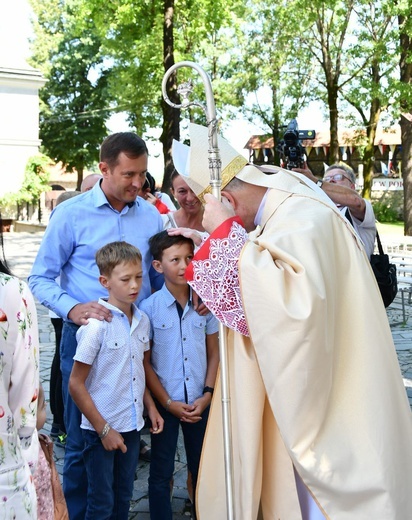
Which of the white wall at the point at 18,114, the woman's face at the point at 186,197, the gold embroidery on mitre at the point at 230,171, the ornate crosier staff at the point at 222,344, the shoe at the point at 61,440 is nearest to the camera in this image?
the ornate crosier staff at the point at 222,344

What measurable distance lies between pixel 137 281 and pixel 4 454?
1.61 m

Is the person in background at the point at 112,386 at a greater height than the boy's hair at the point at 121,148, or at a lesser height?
lesser

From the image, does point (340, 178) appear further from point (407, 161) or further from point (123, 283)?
point (407, 161)

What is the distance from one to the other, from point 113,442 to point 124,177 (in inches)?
51.3

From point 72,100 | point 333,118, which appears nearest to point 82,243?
point 333,118

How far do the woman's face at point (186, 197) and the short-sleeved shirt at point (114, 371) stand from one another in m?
1.12

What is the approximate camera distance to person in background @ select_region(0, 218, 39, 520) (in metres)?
1.95

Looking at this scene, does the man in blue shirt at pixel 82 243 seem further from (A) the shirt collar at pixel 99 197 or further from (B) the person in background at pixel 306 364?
(B) the person in background at pixel 306 364

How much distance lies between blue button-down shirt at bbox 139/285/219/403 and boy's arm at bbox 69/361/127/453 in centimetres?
45

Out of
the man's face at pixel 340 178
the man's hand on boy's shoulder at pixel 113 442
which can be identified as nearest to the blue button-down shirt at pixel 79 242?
the man's hand on boy's shoulder at pixel 113 442

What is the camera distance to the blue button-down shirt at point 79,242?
146 inches

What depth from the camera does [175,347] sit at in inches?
146

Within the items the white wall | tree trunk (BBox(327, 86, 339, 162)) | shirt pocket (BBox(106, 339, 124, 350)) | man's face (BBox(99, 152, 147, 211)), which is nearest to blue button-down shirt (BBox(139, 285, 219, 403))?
shirt pocket (BBox(106, 339, 124, 350))

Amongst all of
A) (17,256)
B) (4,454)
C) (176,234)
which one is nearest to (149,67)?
(17,256)
